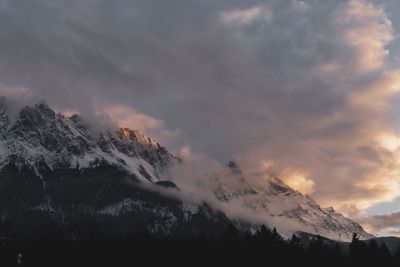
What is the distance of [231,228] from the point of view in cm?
15250

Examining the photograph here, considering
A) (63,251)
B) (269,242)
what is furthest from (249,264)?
(63,251)

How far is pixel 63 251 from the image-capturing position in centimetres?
19575

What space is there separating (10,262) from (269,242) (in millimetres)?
94802

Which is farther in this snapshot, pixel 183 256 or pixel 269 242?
pixel 183 256

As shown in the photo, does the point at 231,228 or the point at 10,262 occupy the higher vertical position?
the point at 231,228

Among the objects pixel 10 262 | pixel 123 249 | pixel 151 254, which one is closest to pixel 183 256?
pixel 151 254

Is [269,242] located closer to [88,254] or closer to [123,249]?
[123,249]

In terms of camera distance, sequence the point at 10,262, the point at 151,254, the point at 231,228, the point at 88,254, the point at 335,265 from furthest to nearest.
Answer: the point at 10,262 → the point at 88,254 → the point at 151,254 → the point at 231,228 → the point at 335,265

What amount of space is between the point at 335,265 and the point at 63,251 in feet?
304

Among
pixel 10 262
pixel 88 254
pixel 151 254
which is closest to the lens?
pixel 151 254

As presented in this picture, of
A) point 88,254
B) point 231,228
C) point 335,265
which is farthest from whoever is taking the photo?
point 88,254

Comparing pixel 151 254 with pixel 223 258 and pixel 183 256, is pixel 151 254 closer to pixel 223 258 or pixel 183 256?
pixel 183 256

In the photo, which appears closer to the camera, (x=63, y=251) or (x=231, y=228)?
Result: (x=231, y=228)

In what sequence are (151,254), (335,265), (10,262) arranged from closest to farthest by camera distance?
(335,265) < (151,254) < (10,262)
